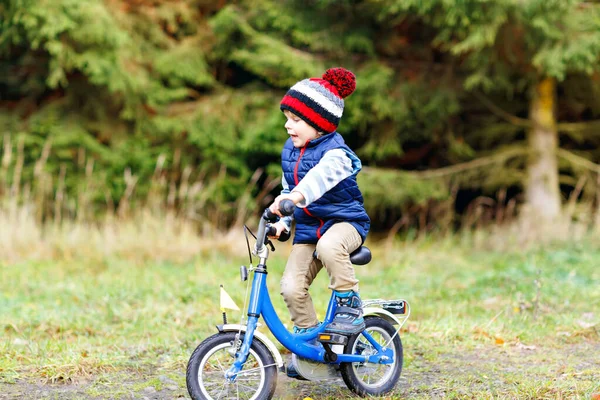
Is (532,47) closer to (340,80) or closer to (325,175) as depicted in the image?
(340,80)

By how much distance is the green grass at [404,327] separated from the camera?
4.26 meters

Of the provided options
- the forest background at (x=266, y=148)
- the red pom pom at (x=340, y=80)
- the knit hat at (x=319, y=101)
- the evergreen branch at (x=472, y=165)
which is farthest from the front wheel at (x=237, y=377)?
the evergreen branch at (x=472, y=165)

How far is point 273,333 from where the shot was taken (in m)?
3.65

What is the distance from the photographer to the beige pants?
12.0 ft

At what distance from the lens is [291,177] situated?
150 inches

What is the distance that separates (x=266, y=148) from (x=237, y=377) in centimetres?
664

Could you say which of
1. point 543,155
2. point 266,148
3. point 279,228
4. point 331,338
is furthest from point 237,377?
point 543,155

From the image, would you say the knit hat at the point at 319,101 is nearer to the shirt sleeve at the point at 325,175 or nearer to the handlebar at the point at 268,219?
the shirt sleeve at the point at 325,175

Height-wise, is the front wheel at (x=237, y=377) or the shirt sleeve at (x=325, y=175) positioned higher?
the shirt sleeve at (x=325, y=175)

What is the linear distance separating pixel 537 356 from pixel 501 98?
22.8 ft

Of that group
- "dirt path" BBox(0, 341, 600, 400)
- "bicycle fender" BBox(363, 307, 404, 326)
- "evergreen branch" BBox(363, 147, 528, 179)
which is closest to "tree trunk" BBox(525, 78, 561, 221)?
"evergreen branch" BBox(363, 147, 528, 179)

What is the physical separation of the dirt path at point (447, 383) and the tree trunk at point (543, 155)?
550 cm

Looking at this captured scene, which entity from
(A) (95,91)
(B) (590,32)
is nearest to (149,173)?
(A) (95,91)

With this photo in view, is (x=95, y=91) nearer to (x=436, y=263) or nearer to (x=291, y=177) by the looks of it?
(x=436, y=263)
